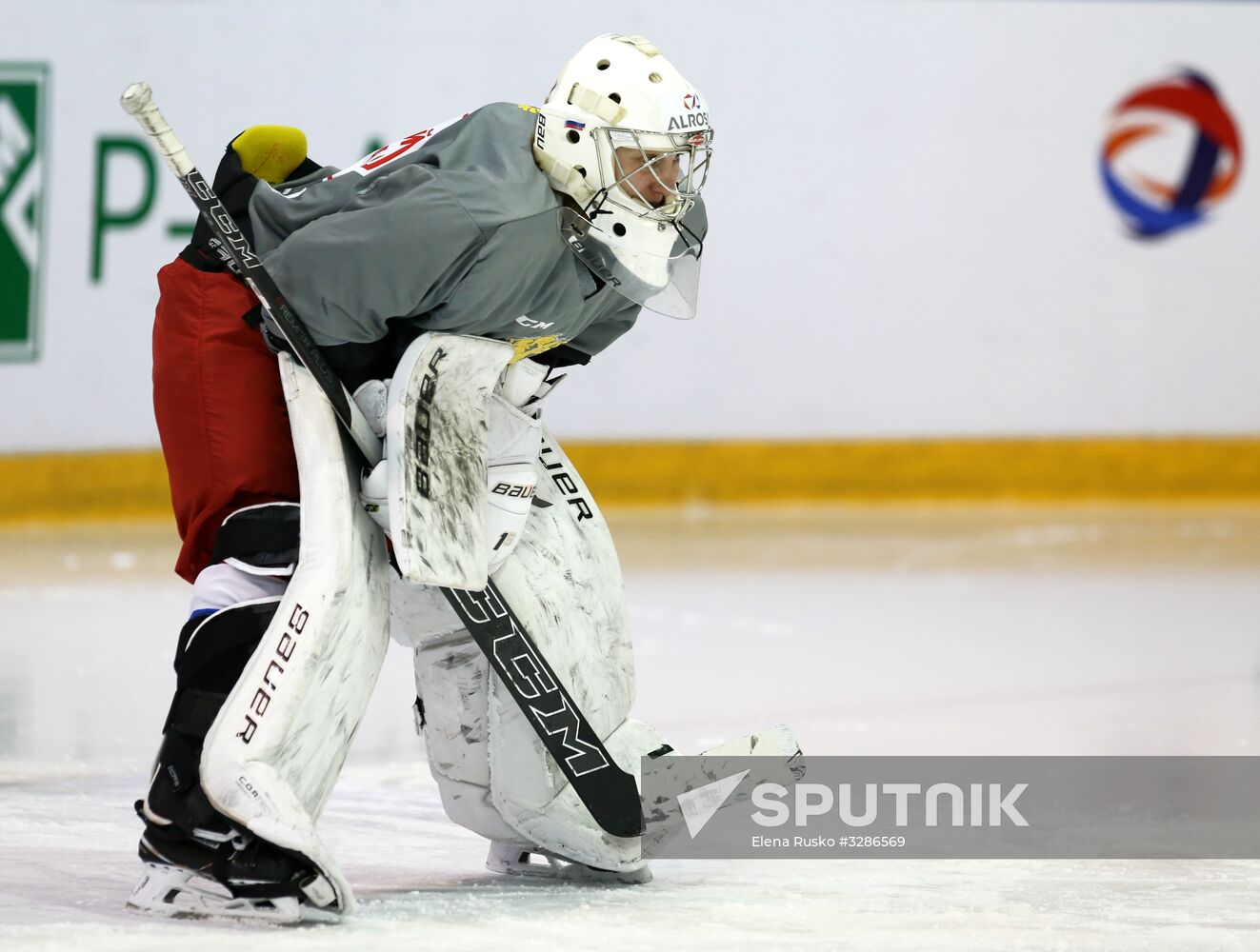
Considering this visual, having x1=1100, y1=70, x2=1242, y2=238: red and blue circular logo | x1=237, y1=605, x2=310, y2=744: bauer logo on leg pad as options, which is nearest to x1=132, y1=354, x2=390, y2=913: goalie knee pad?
x1=237, y1=605, x2=310, y2=744: bauer logo on leg pad

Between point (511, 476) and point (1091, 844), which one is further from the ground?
point (511, 476)


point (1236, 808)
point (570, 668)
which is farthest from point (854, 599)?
Result: point (570, 668)

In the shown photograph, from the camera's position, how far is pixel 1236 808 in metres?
2.99

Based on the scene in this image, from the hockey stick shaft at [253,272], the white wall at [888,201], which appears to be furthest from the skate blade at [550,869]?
the white wall at [888,201]

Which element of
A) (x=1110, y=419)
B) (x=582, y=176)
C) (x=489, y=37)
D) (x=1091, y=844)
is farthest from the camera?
(x=1110, y=419)

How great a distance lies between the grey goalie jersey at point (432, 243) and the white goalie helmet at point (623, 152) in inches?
2.0

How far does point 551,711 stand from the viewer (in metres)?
2.42

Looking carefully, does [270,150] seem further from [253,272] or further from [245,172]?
[253,272]

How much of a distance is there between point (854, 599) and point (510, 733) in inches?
107

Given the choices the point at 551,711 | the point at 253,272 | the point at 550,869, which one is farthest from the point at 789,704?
the point at 253,272

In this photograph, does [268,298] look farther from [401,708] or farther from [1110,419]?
[1110,419]

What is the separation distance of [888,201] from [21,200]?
9.50 feet

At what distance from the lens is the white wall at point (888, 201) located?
21.1ft

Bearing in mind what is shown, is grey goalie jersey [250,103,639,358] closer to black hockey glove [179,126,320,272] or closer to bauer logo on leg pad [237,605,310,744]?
black hockey glove [179,126,320,272]
